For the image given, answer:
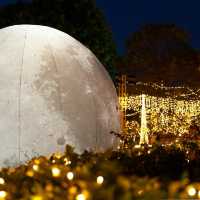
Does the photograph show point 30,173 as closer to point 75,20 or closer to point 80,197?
point 80,197

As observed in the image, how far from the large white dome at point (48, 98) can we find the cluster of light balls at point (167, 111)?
6.18m

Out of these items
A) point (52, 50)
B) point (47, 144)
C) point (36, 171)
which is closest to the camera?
point (36, 171)

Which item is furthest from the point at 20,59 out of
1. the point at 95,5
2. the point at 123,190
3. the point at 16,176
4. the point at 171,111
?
the point at 171,111

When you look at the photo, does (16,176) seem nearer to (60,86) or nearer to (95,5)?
(60,86)

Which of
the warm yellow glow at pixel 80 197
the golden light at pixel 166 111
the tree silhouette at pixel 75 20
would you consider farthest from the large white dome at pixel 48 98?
the golden light at pixel 166 111

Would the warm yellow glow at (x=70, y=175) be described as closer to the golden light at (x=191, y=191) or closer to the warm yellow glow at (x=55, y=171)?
the warm yellow glow at (x=55, y=171)

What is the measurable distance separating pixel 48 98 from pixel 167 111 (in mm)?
8465

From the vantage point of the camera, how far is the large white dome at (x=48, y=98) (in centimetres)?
880

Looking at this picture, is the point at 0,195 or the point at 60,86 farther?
the point at 60,86

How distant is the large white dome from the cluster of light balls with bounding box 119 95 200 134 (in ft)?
20.3

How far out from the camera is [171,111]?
1692cm

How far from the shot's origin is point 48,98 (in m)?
8.95

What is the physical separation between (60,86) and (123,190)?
5.31 meters

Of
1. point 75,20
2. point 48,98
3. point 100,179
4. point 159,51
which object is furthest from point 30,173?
point 159,51
